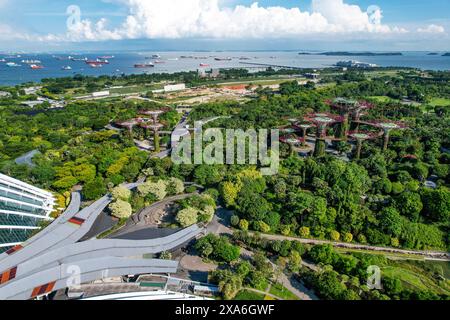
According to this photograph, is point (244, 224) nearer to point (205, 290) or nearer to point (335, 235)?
point (335, 235)

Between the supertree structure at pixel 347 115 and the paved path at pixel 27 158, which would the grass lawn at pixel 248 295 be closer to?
the paved path at pixel 27 158

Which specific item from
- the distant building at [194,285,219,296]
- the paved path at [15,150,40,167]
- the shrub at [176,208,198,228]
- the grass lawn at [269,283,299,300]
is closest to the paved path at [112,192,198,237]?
the shrub at [176,208,198,228]

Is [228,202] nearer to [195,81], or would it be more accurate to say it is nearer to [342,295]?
[342,295]

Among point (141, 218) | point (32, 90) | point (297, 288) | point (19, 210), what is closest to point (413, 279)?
point (297, 288)

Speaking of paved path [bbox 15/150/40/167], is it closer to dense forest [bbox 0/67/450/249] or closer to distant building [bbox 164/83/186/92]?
dense forest [bbox 0/67/450/249]

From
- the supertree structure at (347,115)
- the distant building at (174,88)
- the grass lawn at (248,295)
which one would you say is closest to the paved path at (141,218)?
the grass lawn at (248,295)

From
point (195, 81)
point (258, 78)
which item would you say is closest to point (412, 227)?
point (195, 81)
